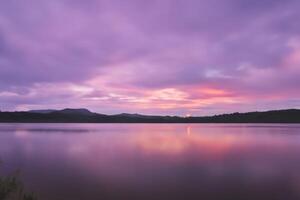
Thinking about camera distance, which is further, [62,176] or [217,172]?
[217,172]

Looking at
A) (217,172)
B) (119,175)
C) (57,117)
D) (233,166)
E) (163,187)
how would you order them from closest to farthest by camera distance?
(163,187)
(119,175)
(217,172)
(233,166)
(57,117)

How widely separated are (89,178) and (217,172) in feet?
21.1

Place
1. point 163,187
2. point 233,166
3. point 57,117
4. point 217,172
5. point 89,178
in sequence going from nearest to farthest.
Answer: point 163,187 → point 89,178 → point 217,172 → point 233,166 → point 57,117

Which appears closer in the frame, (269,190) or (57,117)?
(269,190)

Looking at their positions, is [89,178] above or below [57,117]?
below

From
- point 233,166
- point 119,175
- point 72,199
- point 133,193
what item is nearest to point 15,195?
point 72,199

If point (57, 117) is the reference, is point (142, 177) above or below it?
below

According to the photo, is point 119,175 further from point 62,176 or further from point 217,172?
point 217,172

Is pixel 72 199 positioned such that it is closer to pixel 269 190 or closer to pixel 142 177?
pixel 142 177

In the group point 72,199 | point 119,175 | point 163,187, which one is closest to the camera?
point 72,199

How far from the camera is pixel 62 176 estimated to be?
13922 millimetres

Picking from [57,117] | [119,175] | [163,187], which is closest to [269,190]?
[163,187]

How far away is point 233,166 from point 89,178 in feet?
27.3

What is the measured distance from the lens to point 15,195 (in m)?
9.19
